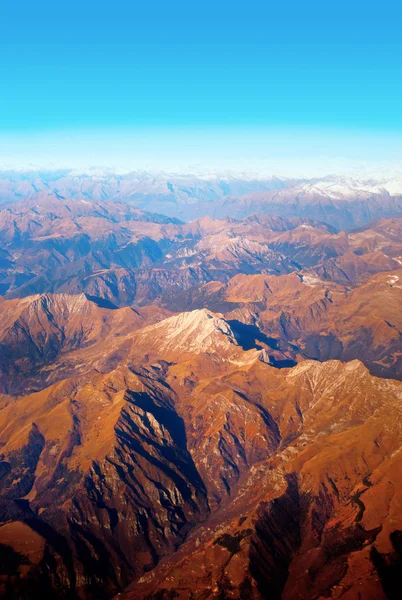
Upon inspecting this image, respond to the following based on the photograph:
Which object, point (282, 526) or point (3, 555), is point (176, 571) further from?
point (3, 555)

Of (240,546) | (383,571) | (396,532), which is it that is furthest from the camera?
(240,546)

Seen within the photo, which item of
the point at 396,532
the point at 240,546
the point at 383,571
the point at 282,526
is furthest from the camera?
the point at 282,526

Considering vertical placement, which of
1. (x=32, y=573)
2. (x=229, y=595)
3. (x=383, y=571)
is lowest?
(x=32, y=573)

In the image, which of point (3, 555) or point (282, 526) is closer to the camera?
point (3, 555)

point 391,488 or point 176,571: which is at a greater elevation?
point 391,488

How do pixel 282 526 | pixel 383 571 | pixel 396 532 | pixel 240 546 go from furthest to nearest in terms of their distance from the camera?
pixel 282 526 → pixel 240 546 → pixel 396 532 → pixel 383 571

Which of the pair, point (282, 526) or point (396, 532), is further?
point (282, 526)

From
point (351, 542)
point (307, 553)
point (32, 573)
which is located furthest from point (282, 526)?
point (32, 573)

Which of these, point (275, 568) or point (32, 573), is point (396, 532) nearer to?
point (275, 568)

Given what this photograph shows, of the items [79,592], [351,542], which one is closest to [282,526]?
[351,542]
